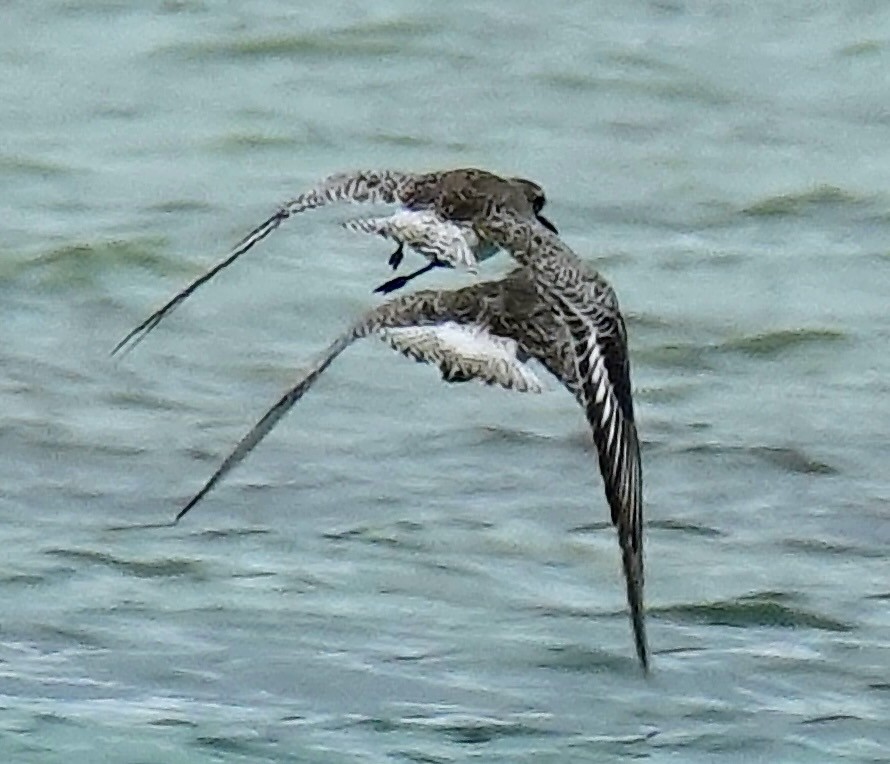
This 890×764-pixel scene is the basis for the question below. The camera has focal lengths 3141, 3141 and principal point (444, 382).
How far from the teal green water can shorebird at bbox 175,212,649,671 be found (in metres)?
0.55

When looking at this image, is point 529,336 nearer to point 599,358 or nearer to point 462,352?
point 462,352

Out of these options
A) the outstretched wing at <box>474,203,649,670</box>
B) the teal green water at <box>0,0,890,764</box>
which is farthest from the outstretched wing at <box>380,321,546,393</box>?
the teal green water at <box>0,0,890,764</box>

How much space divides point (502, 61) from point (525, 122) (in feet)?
1.87

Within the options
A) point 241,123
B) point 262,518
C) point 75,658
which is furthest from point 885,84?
point 75,658

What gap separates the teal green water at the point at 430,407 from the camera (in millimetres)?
6090

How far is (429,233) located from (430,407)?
2.22 m

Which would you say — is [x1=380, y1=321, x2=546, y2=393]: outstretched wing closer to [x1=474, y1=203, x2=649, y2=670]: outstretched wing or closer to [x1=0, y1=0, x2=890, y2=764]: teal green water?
[x1=474, y1=203, x2=649, y2=670]: outstretched wing

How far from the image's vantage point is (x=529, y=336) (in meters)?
5.67

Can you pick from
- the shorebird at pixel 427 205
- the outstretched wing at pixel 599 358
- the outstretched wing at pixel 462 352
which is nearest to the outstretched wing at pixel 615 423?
the outstretched wing at pixel 599 358

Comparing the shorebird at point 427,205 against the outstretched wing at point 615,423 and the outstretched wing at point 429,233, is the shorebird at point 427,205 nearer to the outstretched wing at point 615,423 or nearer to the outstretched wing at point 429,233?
the outstretched wing at point 429,233

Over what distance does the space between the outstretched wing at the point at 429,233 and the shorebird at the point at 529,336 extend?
0.06m

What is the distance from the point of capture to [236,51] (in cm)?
1083

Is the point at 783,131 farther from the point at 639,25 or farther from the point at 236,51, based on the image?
the point at 236,51

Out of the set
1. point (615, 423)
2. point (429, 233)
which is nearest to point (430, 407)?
point (429, 233)
